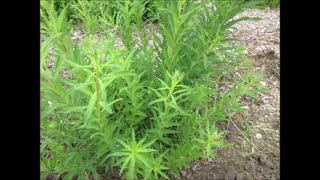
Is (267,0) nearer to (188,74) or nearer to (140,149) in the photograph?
(188,74)

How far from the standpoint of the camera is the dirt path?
2.33 metres

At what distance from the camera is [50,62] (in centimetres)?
321

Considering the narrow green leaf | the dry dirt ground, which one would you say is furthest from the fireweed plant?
the dry dirt ground

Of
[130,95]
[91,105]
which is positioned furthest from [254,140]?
[91,105]

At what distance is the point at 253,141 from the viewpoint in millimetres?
2594

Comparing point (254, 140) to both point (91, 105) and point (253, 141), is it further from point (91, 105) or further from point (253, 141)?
point (91, 105)

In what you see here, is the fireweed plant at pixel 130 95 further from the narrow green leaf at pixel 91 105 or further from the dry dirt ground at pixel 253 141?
the dry dirt ground at pixel 253 141

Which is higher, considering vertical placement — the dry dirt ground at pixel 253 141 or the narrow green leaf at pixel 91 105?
the narrow green leaf at pixel 91 105

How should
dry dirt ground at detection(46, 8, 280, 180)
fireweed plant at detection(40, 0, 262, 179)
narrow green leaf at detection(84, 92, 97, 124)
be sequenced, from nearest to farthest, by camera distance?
narrow green leaf at detection(84, 92, 97, 124), fireweed plant at detection(40, 0, 262, 179), dry dirt ground at detection(46, 8, 280, 180)

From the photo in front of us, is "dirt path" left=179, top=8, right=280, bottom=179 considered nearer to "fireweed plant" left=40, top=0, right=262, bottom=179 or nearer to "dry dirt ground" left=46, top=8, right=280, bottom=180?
"dry dirt ground" left=46, top=8, right=280, bottom=180

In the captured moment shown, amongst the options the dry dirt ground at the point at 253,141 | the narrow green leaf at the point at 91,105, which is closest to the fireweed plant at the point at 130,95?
the narrow green leaf at the point at 91,105

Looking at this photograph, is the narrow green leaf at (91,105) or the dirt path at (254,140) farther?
the dirt path at (254,140)

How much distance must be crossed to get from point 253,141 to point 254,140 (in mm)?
19

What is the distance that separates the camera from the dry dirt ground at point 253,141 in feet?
7.62
